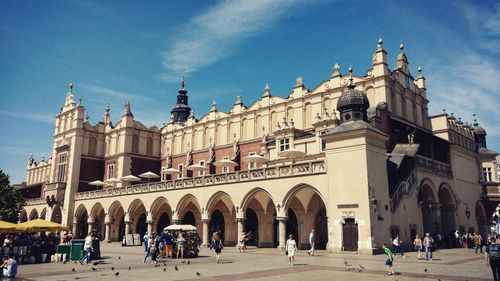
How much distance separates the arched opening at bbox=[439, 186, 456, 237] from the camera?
37688 mm

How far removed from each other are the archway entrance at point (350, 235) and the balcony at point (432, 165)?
9.35m

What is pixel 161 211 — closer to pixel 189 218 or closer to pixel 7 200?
pixel 189 218

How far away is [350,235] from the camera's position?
26.4 metres

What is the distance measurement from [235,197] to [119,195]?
18419 mm

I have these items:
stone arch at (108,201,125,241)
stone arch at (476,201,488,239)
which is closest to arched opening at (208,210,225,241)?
stone arch at (108,201,125,241)

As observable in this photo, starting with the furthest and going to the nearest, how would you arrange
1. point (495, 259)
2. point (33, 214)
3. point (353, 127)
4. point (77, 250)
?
point (33, 214)
point (353, 127)
point (77, 250)
point (495, 259)

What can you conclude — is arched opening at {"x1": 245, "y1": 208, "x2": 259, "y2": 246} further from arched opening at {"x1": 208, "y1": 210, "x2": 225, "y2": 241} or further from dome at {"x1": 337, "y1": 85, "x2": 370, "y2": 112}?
dome at {"x1": 337, "y1": 85, "x2": 370, "y2": 112}

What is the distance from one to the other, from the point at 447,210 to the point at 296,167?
697 inches

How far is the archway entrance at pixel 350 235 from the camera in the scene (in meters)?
26.2

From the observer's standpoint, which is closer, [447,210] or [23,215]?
[447,210]

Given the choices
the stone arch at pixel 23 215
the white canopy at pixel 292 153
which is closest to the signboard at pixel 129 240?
the white canopy at pixel 292 153

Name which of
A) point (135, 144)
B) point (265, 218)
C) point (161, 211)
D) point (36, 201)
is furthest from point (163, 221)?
point (36, 201)

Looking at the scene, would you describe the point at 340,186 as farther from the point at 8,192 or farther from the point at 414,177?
the point at 8,192

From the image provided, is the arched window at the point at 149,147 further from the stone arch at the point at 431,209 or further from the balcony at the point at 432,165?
the balcony at the point at 432,165
